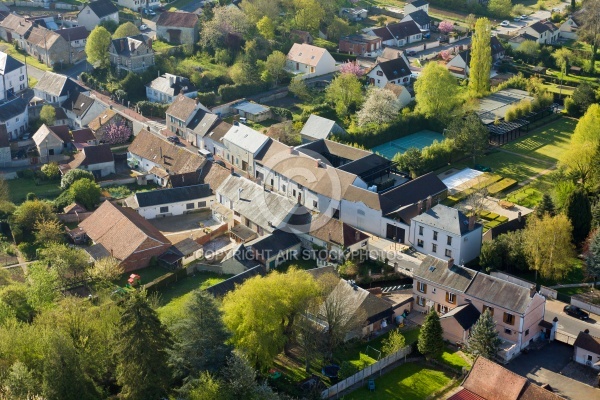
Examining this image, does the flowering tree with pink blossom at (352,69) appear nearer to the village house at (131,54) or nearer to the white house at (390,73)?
the white house at (390,73)

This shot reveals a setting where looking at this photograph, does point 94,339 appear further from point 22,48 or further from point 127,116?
point 22,48

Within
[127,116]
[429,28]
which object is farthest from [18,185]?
[429,28]

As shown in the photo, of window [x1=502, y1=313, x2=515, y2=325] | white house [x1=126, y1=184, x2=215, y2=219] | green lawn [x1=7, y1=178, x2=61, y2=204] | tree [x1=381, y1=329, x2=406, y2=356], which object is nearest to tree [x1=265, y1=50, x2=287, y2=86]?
white house [x1=126, y1=184, x2=215, y2=219]

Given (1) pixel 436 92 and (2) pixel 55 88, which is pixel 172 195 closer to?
(2) pixel 55 88

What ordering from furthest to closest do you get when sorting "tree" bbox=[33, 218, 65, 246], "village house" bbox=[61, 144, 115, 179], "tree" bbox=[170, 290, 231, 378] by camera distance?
1. "village house" bbox=[61, 144, 115, 179]
2. "tree" bbox=[33, 218, 65, 246]
3. "tree" bbox=[170, 290, 231, 378]

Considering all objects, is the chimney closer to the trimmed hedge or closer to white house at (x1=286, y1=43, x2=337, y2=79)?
the trimmed hedge

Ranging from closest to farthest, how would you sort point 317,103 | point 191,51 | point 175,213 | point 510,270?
point 510,270 → point 175,213 → point 317,103 → point 191,51
